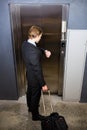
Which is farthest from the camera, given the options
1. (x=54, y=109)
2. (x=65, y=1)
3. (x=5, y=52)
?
(x=54, y=109)

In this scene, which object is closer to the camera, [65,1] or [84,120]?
[65,1]

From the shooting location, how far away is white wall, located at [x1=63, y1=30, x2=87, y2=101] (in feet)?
9.80

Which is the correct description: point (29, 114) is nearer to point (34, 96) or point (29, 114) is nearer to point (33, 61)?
point (34, 96)

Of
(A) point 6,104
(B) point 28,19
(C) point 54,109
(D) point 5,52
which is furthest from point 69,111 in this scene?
(B) point 28,19

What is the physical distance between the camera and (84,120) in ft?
10.4

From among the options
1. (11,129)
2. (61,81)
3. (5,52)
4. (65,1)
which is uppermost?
(65,1)

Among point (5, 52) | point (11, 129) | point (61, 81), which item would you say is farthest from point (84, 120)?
point (5, 52)

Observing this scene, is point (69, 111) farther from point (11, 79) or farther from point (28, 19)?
point (28, 19)

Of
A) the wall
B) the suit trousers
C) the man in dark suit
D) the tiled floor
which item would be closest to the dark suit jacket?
the man in dark suit

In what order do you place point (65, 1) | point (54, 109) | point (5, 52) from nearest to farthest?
point (65, 1), point (5, 52), point (54, 109)

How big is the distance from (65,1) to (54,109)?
2008 mm

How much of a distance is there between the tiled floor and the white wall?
0.68 feet

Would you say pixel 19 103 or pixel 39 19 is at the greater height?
pixel 39 19

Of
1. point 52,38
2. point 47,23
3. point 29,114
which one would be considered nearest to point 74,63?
point 52,38
